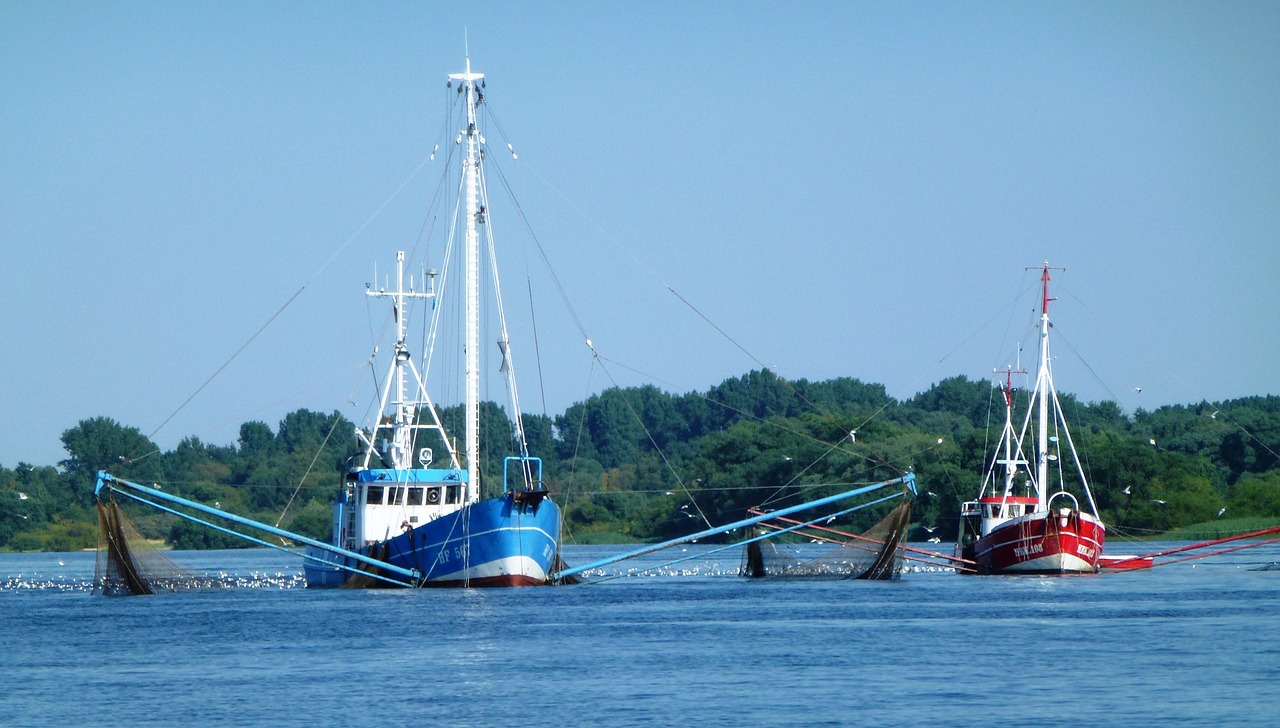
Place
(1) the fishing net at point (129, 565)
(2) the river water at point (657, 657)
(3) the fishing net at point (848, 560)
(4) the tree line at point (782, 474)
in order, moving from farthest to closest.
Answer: (4) the tree line at point (782, 474), (3) the fishing net at point (848, 560), (1) the fishing net at point (129, 565), (2) the river water at point (657, 657)

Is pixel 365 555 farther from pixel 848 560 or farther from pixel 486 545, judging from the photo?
pixel 848 560

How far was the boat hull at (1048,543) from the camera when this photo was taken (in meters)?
71.9

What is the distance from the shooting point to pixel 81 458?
596ft

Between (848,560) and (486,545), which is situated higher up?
(486,545)

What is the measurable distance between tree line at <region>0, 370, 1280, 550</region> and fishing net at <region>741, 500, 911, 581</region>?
17217 millimetres

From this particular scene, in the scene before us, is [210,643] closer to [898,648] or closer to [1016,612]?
[898,648]

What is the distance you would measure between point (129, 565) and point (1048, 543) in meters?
37.3

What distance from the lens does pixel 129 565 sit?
214ft

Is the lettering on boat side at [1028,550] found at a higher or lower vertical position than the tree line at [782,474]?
lower

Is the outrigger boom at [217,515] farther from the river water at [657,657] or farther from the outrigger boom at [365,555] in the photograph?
the river water at [657,657]

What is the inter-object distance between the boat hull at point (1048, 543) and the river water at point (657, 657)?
5415 mm

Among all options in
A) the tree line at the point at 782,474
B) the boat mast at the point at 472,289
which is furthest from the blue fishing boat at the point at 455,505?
the tree line at the point at 782,474

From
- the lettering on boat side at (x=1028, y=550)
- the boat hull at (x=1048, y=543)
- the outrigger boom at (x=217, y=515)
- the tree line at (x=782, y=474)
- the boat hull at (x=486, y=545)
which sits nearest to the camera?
the boat hull at (x=486, y=545)

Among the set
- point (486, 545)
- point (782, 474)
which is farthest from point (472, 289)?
point (782, 474)
